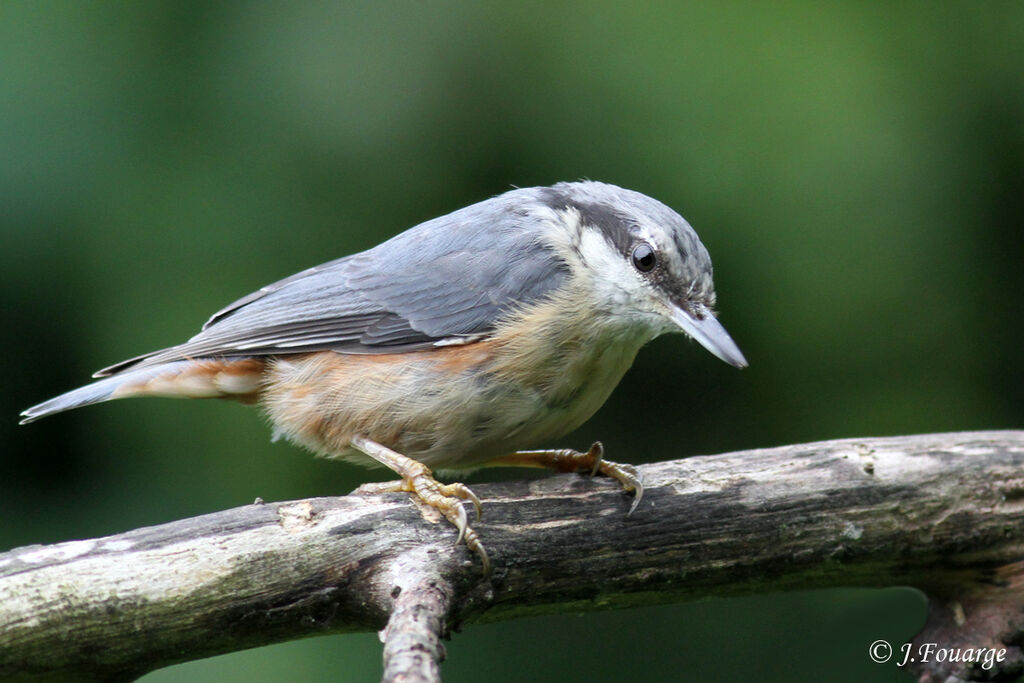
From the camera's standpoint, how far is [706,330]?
2.58 meters

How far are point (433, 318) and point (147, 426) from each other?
1241 millimetres

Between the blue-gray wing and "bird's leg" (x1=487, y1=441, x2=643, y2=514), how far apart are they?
0.47 meters

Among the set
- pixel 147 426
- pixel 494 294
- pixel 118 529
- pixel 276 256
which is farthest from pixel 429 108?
pixel 118 529

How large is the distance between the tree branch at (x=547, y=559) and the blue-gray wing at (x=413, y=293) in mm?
480

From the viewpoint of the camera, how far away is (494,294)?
2.76 m

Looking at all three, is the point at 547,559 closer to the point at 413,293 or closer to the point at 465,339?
the point at 465,339

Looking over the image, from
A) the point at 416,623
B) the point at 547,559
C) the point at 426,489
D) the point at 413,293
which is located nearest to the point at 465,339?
the point at 413,293

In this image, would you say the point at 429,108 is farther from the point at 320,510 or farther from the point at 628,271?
the point at 320,510

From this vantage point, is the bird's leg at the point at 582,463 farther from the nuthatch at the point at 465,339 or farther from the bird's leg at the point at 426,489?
the bird's leg at the point at 426,489

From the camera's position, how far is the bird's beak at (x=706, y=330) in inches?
98.9

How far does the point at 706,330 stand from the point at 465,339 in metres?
0.62

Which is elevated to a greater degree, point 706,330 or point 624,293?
point 624,293

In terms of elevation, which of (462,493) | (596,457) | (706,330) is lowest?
(462,493)

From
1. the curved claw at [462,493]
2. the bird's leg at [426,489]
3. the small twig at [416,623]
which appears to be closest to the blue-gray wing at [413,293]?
the bird's leg at [426,489]
